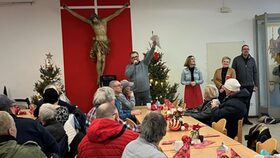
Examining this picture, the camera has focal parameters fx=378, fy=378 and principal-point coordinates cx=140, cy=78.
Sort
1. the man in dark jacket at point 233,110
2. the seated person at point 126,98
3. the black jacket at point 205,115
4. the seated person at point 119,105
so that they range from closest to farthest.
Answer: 1. the man in dark jacket at point 233,110
2. the black jacket at point 205,115
3. the seated person at point 119,105
4. the seated person at point 126,98

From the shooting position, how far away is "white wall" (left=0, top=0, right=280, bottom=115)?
8680mm

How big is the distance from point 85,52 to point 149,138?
261 inches

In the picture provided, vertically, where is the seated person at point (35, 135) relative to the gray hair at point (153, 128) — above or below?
below

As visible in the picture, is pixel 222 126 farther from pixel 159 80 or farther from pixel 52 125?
pixel 159 80

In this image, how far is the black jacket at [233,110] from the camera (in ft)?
14.6

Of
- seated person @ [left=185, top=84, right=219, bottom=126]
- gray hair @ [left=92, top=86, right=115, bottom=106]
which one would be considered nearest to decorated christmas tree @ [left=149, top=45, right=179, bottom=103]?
seated person @ [left=185, top=84, right=219, bottom=126]

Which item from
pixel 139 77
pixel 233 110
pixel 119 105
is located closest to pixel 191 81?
pixel 139 77

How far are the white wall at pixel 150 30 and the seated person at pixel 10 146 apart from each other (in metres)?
6.47

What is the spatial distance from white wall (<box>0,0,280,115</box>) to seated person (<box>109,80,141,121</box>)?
3723 millimetres

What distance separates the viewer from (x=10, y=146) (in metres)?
2.37

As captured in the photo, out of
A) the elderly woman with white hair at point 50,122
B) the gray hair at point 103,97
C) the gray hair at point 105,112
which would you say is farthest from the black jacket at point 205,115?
the gray hair at point 105,112

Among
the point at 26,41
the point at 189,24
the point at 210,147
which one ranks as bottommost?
the point at 210,147

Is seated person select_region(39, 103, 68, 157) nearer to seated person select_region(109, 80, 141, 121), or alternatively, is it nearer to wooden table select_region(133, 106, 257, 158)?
wooden table select_region(133, 106, 257, 158)

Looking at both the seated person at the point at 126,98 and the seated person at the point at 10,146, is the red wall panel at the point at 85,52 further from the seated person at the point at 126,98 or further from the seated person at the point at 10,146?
the seated person at the point at 10,146
